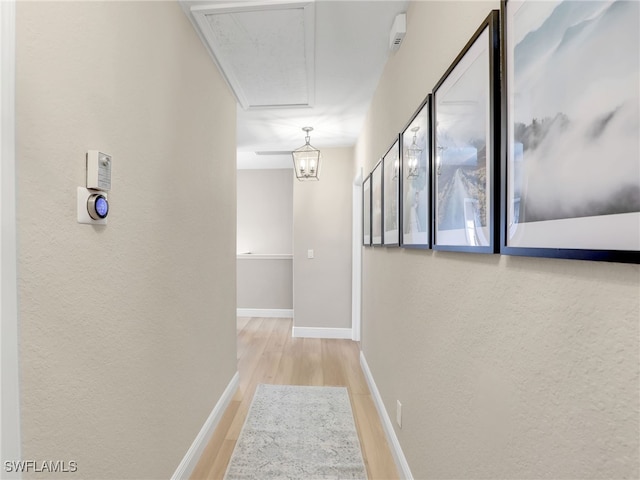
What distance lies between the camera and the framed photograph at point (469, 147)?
758 mm

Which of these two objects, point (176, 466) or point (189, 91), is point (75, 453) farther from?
point (189, 91)

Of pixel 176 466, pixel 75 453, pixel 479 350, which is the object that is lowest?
pixel 176 466

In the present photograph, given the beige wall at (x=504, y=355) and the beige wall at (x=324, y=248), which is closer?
the beige wall at (x=504, y=355)

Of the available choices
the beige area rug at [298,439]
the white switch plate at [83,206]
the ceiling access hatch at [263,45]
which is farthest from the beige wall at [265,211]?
the white switch plate at [83,206]

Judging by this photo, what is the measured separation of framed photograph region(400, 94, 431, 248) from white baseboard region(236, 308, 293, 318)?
3745mm

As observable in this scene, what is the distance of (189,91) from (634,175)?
1785mm

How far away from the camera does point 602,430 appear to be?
49cm

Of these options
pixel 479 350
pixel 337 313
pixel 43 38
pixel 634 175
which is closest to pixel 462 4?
pixel 634 175

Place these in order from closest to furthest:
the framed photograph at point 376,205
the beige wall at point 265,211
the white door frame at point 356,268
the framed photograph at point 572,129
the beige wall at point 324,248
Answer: the framed photograph at point 572,129, the framed photograph at point 376,205, the white door frame at point 356,268, the beige wall at point 324,248, the beige wall at point 265,211

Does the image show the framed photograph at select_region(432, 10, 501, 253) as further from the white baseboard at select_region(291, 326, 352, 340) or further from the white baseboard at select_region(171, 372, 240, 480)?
the white baseboard at select_region(291, 326, 352, 340)

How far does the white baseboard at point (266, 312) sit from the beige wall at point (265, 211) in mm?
985

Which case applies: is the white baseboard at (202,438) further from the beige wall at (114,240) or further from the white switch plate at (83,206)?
the white switch plate at (83,206)

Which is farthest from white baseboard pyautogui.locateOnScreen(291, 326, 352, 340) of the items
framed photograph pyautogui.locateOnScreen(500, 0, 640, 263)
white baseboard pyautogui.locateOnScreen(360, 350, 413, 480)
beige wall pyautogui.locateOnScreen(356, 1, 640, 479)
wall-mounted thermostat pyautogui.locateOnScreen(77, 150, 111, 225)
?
framed photograph pyautogui.locateOnScreen(500, 0, 640, 263)

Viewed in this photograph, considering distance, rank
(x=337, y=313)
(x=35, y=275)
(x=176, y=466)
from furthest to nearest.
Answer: (x=337, y=313)
(x=176, y=466)
(x=35, y=275)
